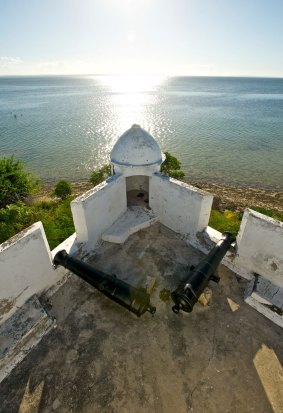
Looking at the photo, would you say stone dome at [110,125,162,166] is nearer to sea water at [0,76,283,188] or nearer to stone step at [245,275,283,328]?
stone step at [245,275,283,328]

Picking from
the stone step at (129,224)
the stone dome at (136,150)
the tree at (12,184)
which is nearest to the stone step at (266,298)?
the stone step at (129,224)

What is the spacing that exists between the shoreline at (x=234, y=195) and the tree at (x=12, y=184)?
3.97 metres

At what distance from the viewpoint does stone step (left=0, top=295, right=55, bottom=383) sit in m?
6.23

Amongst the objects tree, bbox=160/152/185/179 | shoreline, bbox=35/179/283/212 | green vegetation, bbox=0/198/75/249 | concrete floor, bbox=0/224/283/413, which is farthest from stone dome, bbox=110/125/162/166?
shoreline, bbox=35/179/283/212

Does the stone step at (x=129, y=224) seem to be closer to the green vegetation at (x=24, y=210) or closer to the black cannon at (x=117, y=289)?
the black cannon at (x=117, y=289)

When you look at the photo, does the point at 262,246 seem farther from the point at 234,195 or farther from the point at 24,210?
the point at 234,195

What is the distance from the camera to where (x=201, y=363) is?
6.40m

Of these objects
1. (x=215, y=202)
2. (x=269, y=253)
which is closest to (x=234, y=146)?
(x=215, y=202)

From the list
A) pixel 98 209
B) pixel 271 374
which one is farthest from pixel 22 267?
pixel 271 374

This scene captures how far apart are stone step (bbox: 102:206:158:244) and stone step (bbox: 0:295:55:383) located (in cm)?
384

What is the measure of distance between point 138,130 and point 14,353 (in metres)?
9.39

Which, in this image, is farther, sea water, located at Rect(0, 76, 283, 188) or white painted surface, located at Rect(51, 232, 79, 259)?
sea water, located at Rect(0, 76, 283, 188)

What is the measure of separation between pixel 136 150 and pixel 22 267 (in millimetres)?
6466

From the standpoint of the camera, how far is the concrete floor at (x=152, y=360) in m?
5.73
